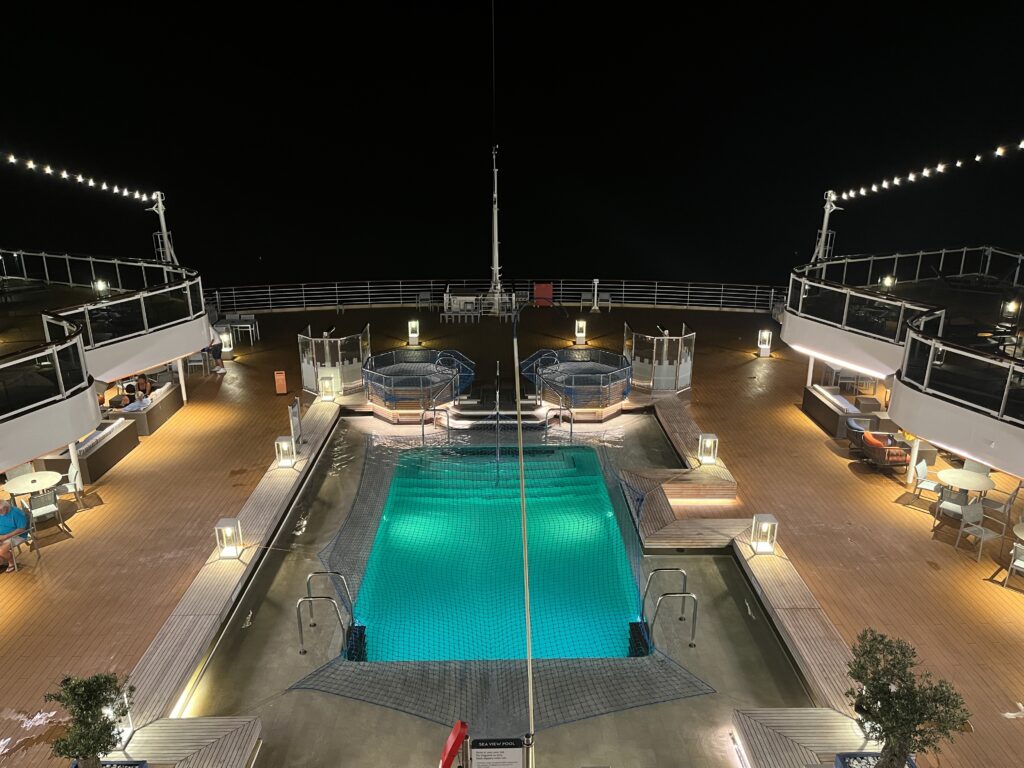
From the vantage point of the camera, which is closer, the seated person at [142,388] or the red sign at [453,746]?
the red sign at [453,746]

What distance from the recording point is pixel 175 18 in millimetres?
46281

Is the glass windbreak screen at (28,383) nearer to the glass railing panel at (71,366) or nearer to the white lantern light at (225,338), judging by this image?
the glass railing panel at (71,366)

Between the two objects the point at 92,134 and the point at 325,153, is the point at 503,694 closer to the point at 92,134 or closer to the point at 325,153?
the point at 92,134

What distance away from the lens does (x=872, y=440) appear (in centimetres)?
1128

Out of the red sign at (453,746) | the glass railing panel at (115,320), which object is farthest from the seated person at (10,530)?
the red sign at (453,746)

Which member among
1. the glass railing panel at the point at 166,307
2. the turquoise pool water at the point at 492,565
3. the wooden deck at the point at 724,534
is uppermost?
the glass railing panel at the point at 166,307

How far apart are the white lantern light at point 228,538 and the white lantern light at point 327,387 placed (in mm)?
6249

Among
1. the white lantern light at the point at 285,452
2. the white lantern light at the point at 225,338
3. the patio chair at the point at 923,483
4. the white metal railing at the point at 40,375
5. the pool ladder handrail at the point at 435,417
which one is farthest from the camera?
the white lantern light at the point at 225,338

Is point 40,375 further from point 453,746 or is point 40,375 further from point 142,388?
point 453,746

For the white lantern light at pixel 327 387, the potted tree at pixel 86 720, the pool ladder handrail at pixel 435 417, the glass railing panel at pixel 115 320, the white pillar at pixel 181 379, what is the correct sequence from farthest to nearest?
the white lantern light at pixel 327 387 < the white pillar at pixel 181 379 < the pool ladder handrail at pixel 435 417 < the glass railing panel at pixel 115 320 < the potted tree at pixel 86 720

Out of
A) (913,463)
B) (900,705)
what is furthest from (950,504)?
(900,705)

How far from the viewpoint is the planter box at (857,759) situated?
546cm

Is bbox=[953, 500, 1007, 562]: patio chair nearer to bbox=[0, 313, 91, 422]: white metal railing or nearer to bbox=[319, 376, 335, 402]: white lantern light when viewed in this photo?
bbox=[319, 376, 335, 402]: white lantern light

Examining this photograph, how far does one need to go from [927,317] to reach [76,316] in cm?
1318
